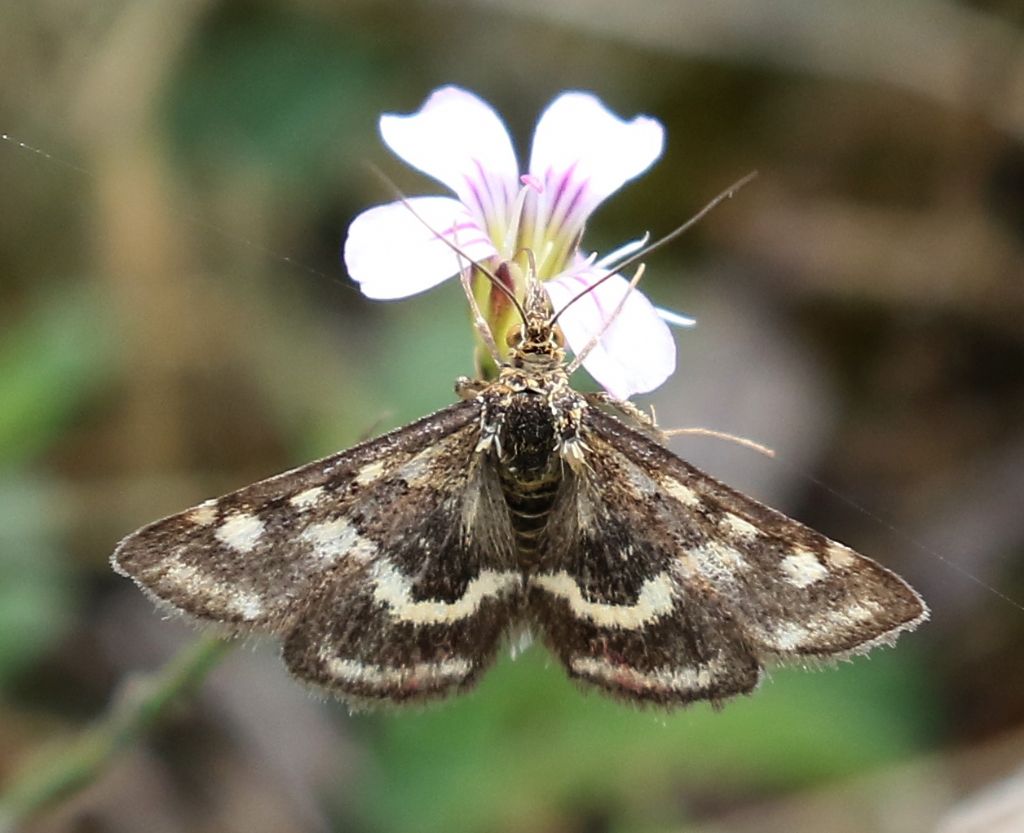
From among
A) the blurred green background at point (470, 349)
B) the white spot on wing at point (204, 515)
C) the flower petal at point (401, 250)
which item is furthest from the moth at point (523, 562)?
the blurred green background at point (470, 349)

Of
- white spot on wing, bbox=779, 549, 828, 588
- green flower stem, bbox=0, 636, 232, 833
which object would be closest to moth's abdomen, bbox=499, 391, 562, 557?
white spot on wing, bbox=779, 549, 828, 588

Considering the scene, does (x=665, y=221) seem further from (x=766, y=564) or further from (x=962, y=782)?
(x=766, y=564)

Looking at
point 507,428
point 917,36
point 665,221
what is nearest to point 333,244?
point 665,221

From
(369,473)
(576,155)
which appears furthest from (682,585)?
(576,155)

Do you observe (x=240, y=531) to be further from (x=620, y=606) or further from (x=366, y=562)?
(x=620, y=606)

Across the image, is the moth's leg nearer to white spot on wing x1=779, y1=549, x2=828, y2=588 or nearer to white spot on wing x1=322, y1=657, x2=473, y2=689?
white spot on wing x1=322, y1=657, x2=473, y2=689

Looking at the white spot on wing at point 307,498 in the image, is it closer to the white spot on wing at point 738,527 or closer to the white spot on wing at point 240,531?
the white spot on wing at point 240,531
